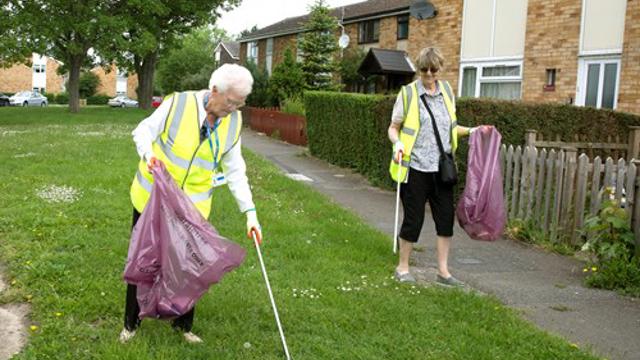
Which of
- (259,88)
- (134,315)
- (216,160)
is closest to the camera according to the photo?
(216,160)

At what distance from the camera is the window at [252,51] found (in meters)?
42.3

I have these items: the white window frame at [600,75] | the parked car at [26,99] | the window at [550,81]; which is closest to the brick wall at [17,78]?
the parked car at [26,99]

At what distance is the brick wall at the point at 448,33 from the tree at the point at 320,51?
7355mm

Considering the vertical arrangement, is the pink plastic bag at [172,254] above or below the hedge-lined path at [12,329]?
above

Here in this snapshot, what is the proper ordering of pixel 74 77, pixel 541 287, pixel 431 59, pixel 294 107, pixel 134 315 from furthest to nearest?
pixel 74 77
pixel 294 107
pixel 541 287
pixel 431 59
pixel 134 315

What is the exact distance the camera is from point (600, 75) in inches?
575

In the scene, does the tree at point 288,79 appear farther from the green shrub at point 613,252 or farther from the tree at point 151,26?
the green shrub at point 613,252

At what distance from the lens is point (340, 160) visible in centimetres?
1480

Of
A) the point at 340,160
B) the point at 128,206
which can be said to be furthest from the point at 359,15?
the point at 128,206

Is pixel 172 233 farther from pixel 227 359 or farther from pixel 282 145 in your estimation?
pixel 282 145

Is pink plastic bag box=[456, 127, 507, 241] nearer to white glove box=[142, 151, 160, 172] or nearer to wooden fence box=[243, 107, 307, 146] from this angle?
white glove box=[142, 151, 160, 172]

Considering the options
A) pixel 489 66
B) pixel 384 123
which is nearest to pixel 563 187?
pixel 384 123

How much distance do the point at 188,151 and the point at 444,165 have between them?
2509 millimetres

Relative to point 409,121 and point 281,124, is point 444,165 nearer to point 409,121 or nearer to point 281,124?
point 409,121
